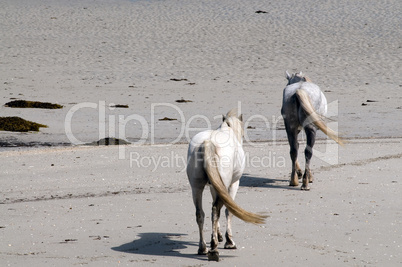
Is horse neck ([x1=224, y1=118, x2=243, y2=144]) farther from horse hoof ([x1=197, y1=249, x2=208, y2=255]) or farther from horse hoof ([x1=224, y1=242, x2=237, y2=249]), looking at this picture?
horse hoof ([x1=197, y1=249, x2=208, y2=255])

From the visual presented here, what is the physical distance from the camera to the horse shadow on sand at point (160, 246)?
5469 mm

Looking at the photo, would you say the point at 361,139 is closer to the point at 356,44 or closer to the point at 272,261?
the point at 272,261

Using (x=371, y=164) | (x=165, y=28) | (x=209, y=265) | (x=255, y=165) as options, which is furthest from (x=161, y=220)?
(x=165, y=28)

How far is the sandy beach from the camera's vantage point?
19.1 feet

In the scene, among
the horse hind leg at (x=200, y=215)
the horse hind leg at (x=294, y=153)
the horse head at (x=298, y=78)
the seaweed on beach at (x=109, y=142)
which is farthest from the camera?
the seaweed on beach at (x=109, y=142)

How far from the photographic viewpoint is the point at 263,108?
1619 cm

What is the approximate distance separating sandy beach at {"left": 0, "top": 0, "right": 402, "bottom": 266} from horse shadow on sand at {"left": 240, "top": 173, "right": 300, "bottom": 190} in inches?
2.2

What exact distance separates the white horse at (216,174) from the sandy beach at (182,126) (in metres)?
0.32

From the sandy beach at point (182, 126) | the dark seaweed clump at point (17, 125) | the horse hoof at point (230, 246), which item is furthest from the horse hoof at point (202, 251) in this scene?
the dark seaweed clump at point (17, 125)

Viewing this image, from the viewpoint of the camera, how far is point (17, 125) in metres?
13.3

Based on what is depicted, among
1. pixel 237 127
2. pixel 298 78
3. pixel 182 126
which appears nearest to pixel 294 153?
pixel 298 78

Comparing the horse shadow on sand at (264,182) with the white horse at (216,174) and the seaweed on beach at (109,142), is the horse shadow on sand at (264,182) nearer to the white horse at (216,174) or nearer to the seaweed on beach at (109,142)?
the white horse at (216,174)

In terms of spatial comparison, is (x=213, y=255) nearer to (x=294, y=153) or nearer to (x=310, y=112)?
(x=310, y=112)

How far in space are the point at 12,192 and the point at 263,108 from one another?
31.0 ft
